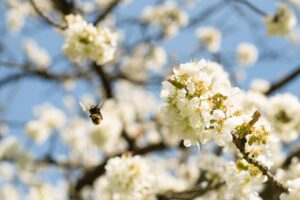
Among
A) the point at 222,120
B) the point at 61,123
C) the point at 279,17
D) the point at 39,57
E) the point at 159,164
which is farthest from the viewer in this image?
the point at 39,57

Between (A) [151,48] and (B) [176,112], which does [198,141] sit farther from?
(A) [151,48]

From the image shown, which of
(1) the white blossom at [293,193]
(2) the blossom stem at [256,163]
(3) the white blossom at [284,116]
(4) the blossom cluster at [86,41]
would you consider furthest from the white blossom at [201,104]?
(3) the white blossom at [284,116]

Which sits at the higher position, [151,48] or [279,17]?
[151,48]

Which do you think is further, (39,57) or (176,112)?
(39,57)

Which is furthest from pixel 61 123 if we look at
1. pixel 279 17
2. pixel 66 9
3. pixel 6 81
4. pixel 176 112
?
pixel 176 112

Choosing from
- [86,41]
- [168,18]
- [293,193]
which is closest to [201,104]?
[293,193]

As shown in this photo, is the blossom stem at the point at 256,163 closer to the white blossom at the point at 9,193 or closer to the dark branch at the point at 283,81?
the dark branch at the point at 283,81

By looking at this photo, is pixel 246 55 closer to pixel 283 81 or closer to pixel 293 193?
pixel 283 81

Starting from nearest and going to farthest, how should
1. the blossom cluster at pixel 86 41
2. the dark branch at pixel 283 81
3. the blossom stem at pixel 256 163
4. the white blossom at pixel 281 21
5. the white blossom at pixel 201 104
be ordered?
the white blossom at pixel 201 104
the blossom stem at pixel 256 163
the blossom cluster at pixel 86 41
the white blossom at pixel 281 21
the dark branch at pixel 283 81
